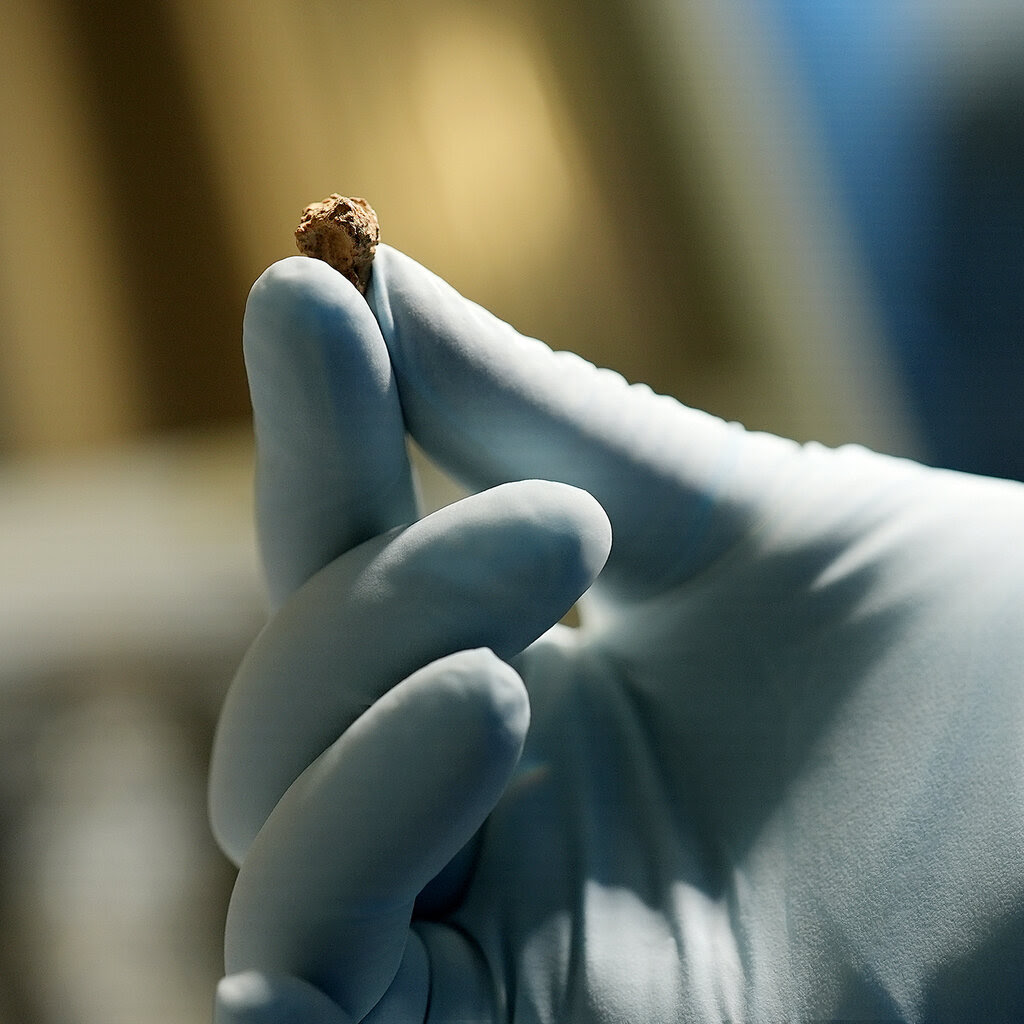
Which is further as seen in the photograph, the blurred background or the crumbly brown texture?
the blurred background

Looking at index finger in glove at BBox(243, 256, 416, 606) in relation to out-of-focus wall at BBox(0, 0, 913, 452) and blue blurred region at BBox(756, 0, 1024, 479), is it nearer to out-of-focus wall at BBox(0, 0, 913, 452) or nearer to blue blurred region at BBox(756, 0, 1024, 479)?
out-of-focus wall at BBox(0, 0, 913, 452)

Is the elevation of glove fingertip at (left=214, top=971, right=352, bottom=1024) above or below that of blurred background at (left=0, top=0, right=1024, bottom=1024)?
Result: below

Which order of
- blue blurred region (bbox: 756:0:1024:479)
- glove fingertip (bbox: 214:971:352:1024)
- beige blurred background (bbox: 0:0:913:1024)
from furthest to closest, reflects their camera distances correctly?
1. blue blurred region (bbox: 756:0:1024:479)
2. beige blurred background (bbox: 0:0:913:1024)
3. glove fingertip (bbox: 214:971:352:1024)

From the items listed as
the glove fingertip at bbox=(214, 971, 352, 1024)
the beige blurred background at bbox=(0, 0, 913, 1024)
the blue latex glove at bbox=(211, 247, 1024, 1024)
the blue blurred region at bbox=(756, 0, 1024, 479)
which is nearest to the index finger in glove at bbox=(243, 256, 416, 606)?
the blue latex glove at bbox=(211, 247, 1024, 1024)

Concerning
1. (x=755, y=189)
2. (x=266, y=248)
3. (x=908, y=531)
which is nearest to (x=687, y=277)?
(x=755, y=189)

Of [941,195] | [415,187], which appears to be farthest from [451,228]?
[941,195]

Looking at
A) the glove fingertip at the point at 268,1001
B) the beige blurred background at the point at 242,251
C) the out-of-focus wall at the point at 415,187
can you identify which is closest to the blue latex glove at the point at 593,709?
the glove fingertip at the point at 268,1001

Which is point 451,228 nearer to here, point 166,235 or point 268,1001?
point 166,235
